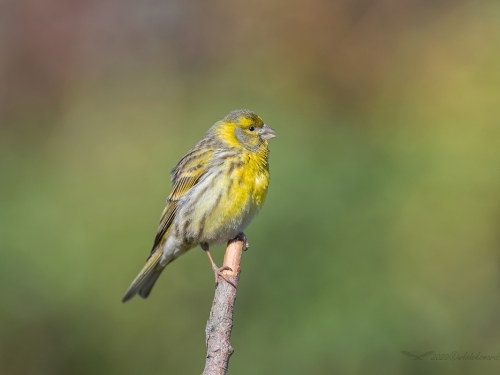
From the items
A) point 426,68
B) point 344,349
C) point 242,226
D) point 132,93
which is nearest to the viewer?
point 242,226

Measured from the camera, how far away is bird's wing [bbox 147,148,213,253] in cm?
543

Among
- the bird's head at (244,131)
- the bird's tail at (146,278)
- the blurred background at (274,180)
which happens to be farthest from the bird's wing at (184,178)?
the blurred background at (274,180)

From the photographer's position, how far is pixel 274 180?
23.9 ft

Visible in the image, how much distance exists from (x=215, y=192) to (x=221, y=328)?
5.56 ft

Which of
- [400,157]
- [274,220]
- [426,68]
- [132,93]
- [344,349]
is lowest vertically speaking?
[344,349]

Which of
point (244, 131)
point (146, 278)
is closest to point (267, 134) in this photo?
point (244, 131)

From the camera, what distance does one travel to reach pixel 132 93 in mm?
9875

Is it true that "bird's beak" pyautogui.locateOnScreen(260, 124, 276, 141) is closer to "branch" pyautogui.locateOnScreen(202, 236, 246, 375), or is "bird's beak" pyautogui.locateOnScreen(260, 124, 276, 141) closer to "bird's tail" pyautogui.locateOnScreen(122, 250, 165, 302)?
"bird's tail" pyautogui.locateOnScreen(122, 250, 165, 302)

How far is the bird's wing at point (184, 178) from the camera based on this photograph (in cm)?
543

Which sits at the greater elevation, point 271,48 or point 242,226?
point 271,48

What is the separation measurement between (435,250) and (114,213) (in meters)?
3.72

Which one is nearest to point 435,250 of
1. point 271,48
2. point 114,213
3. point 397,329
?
A: point 397,329

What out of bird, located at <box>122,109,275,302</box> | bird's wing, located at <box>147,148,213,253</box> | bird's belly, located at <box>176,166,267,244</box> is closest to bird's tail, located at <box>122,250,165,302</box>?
bird, located at <box>122,109,275,302</box>

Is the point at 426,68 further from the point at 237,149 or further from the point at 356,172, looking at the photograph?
the point at 237,149
